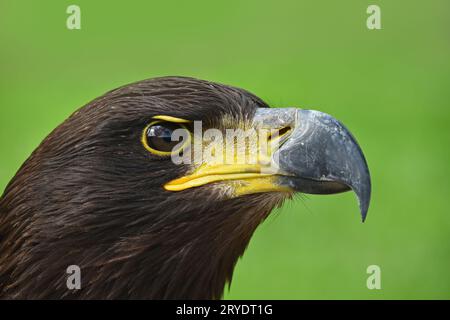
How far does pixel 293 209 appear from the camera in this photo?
9117 millimetres

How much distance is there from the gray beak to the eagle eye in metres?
0.41

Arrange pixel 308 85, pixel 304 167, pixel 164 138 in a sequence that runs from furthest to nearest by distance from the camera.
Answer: pixel 308 85
pixel 164 138
pixel 304 167

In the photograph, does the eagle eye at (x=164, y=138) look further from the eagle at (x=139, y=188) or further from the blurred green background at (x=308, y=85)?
the blurred green background at (x=308, y=85)

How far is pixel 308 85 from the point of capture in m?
12.7

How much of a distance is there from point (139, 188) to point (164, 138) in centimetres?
23

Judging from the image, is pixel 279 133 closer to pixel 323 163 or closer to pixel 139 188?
pixel 323 163

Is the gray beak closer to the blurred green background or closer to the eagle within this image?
the eagle

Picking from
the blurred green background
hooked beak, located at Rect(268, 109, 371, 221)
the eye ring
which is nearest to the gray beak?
hooked beak, located at Rect(268, 109, 371, 221)

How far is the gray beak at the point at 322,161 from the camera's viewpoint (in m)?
4.02

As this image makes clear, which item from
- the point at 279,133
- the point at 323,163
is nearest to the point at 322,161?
the point at 323,163

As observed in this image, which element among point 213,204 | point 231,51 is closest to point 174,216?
point 213,204

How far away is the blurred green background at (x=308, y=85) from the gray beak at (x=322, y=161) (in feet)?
13.9

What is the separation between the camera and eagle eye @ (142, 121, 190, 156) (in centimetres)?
414

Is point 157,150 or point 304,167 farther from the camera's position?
point 157,150
